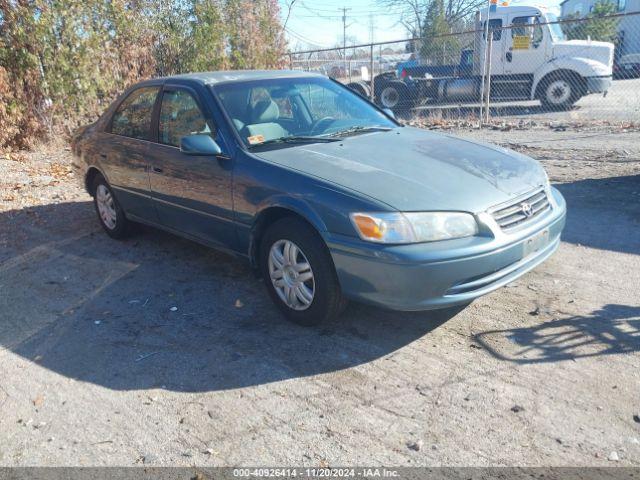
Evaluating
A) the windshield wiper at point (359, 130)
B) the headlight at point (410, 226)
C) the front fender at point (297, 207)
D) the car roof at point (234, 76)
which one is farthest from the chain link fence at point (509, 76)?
the headlight at point (410, 226)

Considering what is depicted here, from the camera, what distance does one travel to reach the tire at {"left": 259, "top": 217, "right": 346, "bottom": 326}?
11.8 feet

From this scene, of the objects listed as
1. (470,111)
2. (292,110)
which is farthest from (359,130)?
(470,111)

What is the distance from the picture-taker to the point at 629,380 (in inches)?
123

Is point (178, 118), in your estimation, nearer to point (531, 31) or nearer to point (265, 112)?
point (265, 112)

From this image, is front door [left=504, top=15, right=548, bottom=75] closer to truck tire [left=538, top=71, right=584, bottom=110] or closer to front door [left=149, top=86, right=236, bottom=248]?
truck tire [left=538, top=71, right=584, bottom=110]

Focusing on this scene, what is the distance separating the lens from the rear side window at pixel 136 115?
5.20m

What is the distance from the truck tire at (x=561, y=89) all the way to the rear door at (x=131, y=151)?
12527 millimetres

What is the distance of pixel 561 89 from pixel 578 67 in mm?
661

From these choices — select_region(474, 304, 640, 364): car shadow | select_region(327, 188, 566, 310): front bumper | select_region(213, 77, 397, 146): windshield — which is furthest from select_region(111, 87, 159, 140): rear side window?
select_region(474, 304, 640, 364): car shadow

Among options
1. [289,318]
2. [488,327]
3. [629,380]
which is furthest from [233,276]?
[629,380]

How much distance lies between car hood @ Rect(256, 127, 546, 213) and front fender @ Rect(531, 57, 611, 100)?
11.8m

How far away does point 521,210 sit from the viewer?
363 cm

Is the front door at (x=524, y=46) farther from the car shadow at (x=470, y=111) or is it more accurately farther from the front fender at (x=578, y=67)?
the car shadow at (x=470, y=111)

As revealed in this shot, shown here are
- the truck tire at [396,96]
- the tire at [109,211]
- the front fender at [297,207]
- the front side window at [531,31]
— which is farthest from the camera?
the truck tire at [396,96]
